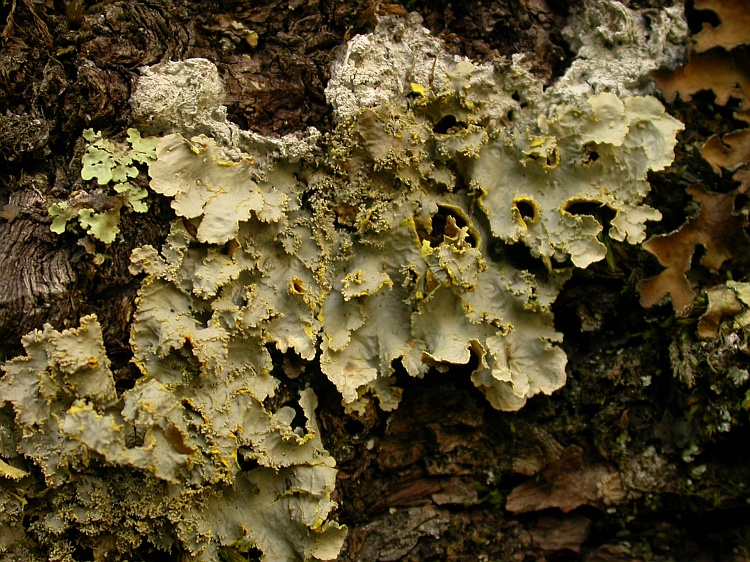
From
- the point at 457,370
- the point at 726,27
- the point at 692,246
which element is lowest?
the point at 457,370

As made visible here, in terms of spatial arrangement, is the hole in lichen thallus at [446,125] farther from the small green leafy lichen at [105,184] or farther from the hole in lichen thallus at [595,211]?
the small green leafy lichen at [105,184]

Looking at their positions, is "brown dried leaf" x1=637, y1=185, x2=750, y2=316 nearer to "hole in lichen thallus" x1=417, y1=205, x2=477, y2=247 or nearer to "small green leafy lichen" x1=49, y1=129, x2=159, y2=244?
"hole in lichen thallus" x1=417, y1=205, x2=477, y2=247

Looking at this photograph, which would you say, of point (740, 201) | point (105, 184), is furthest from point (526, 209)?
point (105, 184)

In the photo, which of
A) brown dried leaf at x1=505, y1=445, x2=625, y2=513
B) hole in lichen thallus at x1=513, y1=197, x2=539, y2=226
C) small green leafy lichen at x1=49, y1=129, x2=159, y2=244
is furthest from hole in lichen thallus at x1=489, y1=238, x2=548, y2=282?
small green leafy lichen at x1=49, y1=129, x2=159, y2=244

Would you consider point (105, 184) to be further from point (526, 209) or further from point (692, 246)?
point (692, 246)

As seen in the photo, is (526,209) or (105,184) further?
(526,209)

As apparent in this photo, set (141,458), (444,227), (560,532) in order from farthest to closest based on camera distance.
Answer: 1. (560,532)
2. (444,227)
3. (141,458)

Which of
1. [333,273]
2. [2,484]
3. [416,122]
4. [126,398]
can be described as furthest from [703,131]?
[2,484]

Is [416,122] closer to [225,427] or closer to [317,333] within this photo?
[317,333]

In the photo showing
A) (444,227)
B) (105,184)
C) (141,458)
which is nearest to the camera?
(141,458)
